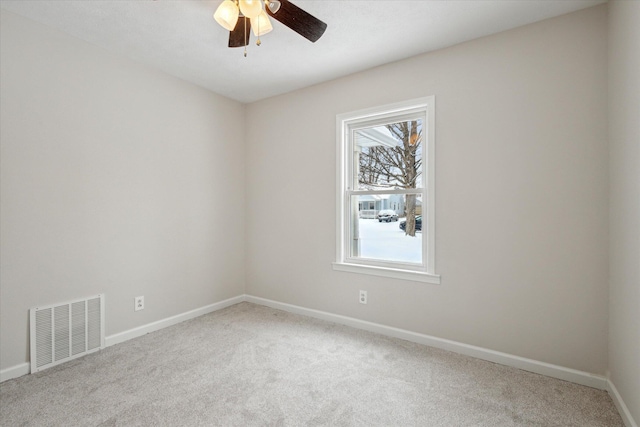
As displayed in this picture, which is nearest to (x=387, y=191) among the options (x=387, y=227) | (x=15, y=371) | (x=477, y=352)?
(x=387, y=227)

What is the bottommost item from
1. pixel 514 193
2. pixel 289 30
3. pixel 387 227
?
pixel 387 227

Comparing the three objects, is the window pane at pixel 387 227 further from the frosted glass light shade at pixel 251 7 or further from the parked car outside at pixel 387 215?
the frosted glass light shade at pixel 251 7

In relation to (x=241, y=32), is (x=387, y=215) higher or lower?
lower

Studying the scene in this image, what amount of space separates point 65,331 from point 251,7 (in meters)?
2.69

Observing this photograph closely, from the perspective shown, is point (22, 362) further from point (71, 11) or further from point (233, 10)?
point (233, 10)

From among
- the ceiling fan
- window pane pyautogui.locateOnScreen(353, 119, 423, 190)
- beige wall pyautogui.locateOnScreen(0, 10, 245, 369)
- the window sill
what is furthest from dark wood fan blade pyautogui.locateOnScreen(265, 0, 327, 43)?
the window sill

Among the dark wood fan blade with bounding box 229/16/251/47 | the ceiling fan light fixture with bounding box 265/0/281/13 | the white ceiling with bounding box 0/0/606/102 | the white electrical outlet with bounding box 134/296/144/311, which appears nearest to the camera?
the ceiling fan light fixture with bounding box 265/0/281/13

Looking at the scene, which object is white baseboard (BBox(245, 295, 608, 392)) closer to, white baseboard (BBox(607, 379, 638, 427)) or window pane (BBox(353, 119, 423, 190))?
white baseboard (BBox(607, 379, 638, 427))

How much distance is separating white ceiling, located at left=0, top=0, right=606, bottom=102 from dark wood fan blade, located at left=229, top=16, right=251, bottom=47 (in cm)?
26

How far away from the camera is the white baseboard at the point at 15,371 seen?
6.83 ft

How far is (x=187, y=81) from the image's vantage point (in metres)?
3.26

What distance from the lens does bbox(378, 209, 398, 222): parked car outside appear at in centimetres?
299

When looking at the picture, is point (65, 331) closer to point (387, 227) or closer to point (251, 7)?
point (251, 7)

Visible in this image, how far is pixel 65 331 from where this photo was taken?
238 cm
